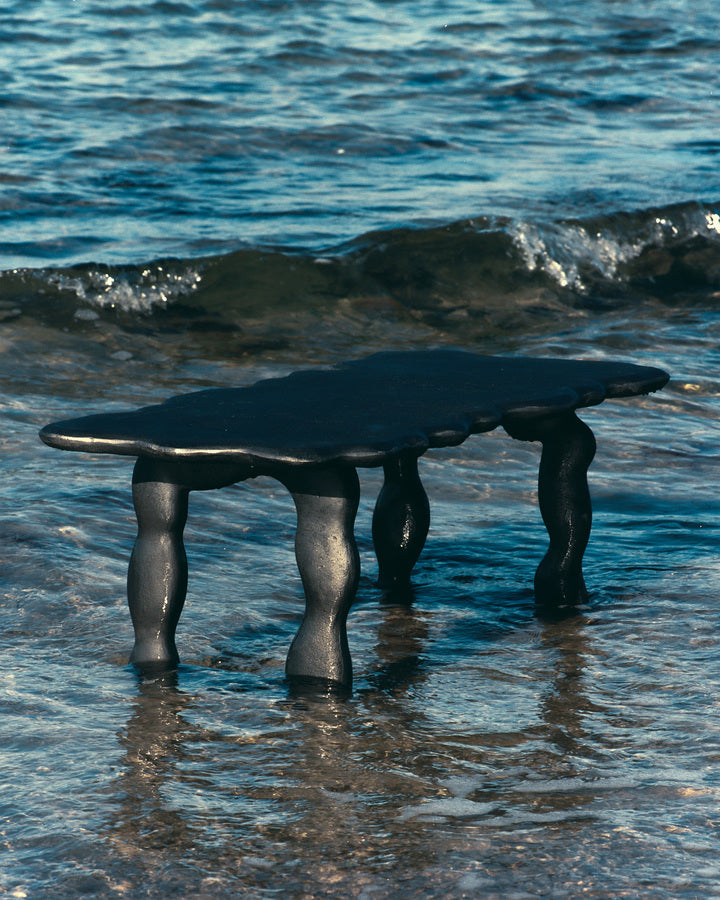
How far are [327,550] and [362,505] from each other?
2.28m

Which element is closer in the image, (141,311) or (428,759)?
(428,759)

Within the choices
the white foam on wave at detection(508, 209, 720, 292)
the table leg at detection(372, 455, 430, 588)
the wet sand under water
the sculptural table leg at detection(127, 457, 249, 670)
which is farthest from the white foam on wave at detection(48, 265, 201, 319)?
the sculptural table leg at detection(127, 457, 249, 670)

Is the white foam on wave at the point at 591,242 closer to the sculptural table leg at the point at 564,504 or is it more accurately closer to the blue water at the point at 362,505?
the blue water at the point at 362,505

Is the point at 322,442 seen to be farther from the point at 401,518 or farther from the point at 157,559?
the point at 401,518

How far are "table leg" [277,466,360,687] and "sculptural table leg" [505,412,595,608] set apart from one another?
1083mm

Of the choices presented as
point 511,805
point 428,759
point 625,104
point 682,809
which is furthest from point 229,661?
point 625,104

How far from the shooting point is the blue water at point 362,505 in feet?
10.0

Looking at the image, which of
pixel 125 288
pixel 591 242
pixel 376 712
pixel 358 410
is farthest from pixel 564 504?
pixel 591 242

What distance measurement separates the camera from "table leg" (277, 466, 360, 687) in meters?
3.60

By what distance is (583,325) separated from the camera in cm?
1012

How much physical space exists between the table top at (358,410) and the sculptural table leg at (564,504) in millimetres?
253

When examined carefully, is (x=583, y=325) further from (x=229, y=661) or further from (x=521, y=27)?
(x=521, y=27)

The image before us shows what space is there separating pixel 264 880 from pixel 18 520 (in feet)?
9.40

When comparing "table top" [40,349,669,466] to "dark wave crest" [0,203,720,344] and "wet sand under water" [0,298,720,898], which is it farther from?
"dark wave crest" [0,203,720,344]
